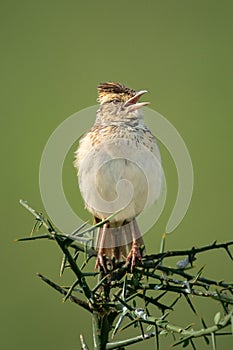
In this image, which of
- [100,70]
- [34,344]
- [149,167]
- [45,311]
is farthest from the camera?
[100,70]

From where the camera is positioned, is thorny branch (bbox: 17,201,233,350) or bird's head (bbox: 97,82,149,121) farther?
bird's head (bbox: 97,82,149,121)

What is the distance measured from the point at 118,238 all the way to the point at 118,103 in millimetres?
836

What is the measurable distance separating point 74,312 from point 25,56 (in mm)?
4101

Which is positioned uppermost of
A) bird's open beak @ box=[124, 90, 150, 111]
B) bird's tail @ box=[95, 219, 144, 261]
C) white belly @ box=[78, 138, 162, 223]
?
bird's open beak @ box=[124, 90, 150, 111]

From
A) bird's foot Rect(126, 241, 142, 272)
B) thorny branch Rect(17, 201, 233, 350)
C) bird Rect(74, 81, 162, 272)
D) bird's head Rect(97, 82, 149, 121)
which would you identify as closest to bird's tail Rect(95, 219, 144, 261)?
bird Rect(74, 81, 162, 272)

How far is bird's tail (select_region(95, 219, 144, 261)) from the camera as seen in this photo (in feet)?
10.3

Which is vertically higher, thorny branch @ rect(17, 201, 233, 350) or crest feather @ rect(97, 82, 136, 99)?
crest feather @ rect(97, 82, 136, 99)

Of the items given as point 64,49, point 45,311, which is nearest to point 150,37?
point 64,49

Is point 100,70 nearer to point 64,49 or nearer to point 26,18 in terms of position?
point 64,49

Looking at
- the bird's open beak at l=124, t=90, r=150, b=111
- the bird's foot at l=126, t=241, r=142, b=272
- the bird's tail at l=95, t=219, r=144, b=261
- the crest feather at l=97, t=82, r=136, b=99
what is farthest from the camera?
the crest feather at l=97, t=82, r=136, b=99

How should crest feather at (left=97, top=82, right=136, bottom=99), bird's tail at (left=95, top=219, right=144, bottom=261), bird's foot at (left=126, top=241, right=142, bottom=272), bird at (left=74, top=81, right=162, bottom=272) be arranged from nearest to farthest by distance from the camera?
1. bird's foot at (left=126, top=241, right=142, bottom=272)
2. bird's tail at (left=95, top=219, right=144, bottom=261)
3. bird at (left=74, top=81, right=162, bottom=272)
4. crest feather at (left=97, top=82, right=136, bottom=99)

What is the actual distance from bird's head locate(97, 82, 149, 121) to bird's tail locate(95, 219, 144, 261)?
2.09 feet

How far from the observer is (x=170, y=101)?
22.7ft

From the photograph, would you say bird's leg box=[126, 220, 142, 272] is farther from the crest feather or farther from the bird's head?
the crest feather
